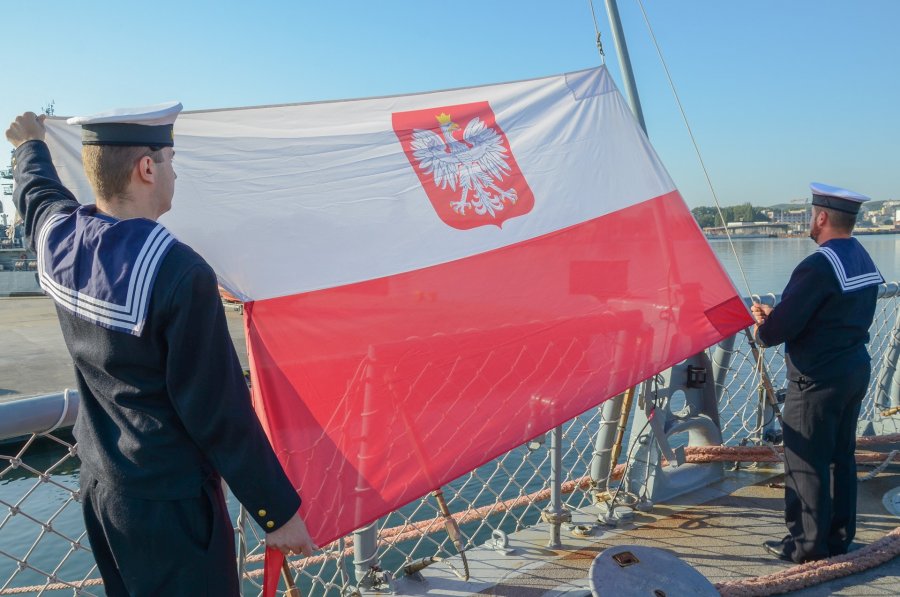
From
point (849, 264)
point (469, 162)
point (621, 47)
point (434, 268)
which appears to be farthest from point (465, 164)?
point (849, 264)

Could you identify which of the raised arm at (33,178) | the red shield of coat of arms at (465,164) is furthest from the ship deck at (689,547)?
the raised arm at (33,178)

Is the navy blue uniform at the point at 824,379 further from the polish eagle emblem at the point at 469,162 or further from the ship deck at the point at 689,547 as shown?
the polish eagle emblem at the point at 469,162

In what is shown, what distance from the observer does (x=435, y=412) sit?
218 cm

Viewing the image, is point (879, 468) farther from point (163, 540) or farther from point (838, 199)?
point (163, 540)

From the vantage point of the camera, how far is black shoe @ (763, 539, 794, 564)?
2.84 m

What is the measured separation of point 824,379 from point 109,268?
2.74 meters

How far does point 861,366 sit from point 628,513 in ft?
4.12

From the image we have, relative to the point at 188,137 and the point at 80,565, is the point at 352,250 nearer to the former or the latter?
the point at 188,137

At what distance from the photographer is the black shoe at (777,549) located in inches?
112

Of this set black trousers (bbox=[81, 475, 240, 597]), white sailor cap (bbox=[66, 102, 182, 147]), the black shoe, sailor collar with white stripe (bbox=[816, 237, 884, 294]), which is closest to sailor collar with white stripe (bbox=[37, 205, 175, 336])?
white sailor cap (bbox=[66, 102, 182, 147])

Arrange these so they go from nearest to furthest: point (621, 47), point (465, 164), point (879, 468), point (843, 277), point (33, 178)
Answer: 1. point (33, 178)
2. point (465, 164)
3. point (843, 277)
4. point (621, 47)
5. point (879, 468)

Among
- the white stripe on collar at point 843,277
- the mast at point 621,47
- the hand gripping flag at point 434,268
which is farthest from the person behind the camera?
the mast at point 621,47

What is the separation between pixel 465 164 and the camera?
8.34 ft

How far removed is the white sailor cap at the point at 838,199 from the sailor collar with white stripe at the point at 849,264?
14 centimetres
